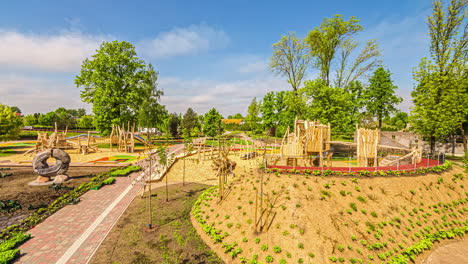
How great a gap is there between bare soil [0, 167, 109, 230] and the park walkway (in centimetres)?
180

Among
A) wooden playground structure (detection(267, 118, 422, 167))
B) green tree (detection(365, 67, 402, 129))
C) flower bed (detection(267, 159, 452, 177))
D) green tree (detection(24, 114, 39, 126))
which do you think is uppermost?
green tree (detection(365, 67, 402, 129))

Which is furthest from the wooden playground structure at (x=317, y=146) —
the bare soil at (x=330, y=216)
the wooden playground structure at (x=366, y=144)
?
the bare soil at (x=330, y=216)

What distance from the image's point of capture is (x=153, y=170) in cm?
1947

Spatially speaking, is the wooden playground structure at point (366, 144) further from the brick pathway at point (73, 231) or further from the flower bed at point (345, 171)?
the brick pathway at point (73, 231)

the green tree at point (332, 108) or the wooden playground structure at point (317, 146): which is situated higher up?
the green tree at point (332, 108)

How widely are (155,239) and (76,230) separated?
164 inches

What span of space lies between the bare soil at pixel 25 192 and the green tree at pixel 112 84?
14632mm

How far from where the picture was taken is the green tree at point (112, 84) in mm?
33094

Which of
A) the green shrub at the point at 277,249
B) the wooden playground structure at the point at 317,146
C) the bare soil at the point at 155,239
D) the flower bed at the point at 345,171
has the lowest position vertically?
the bare soil at the point at 155,239

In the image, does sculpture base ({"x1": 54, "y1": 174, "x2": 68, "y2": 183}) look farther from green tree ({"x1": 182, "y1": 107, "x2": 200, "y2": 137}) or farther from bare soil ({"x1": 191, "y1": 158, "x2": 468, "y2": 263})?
green tree ({"x1": 182, "y1": 107, "x2": 200, "y2": 137})

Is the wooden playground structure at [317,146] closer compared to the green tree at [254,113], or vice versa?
the wooden playground structure at [317,146]

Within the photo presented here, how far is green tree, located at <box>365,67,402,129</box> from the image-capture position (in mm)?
36688

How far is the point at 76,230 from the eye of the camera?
9734 mm

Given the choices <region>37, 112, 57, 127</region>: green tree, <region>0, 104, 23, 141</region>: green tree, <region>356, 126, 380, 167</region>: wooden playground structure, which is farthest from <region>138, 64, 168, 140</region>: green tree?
<region>37, 112, 57, 127</region>: green tree
